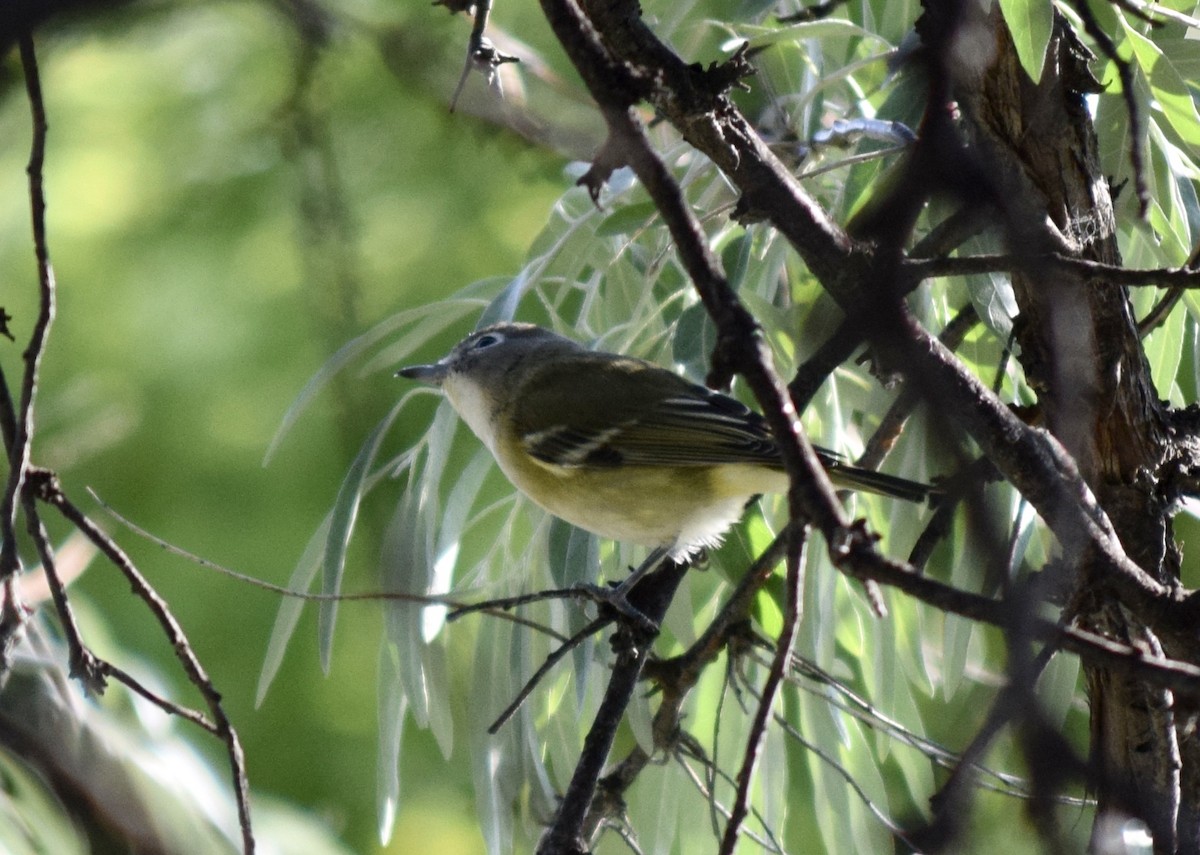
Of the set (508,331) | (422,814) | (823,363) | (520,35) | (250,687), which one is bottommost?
(422,814)

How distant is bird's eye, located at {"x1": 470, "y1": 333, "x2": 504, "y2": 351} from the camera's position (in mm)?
2826

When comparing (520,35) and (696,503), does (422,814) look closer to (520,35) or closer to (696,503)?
(696,503)

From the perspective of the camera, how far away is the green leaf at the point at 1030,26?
5.35 feet

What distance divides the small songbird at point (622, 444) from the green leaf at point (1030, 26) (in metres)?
0.67

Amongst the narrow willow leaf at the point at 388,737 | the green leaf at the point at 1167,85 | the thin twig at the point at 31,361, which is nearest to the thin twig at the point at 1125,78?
the green leaf at the point at 1167,85

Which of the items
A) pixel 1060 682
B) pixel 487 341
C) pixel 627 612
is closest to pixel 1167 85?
pixel 1060 682

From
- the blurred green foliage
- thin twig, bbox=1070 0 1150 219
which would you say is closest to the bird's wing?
the blurred green foliage

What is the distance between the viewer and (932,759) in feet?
7.00

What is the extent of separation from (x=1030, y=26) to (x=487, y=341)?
1533 mm

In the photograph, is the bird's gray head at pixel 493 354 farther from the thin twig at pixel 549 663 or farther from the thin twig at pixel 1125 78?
the thin twig at pixel 1125 78

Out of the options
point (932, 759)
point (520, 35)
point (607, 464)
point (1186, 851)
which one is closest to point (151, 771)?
point (607, 464)

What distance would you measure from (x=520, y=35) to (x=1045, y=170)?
2469 mm

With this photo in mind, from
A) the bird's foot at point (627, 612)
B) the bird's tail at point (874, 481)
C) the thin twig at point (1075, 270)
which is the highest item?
the thin twig at point (1075, 270)

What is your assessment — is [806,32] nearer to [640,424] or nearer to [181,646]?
[640,424]
